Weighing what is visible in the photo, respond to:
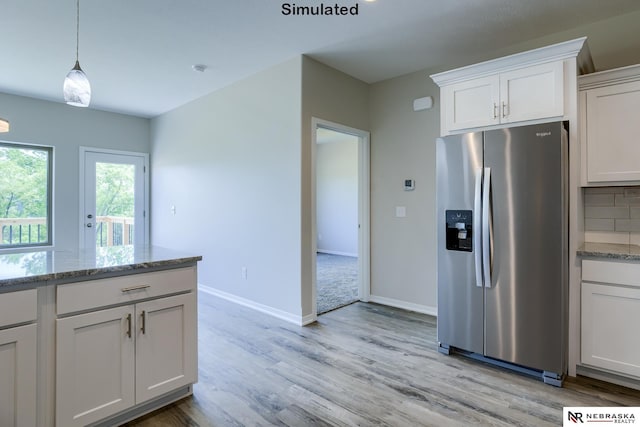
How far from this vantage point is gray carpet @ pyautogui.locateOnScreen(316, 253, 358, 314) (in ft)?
13.7

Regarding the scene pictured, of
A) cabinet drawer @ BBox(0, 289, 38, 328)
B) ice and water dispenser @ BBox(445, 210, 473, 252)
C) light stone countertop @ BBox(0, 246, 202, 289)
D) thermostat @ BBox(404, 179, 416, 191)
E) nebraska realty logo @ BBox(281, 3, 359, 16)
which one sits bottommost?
cabinet drawer @ BBox(0, 289, 38, 328)

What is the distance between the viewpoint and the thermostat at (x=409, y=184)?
3.75 metres

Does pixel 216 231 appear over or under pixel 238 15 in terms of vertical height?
under

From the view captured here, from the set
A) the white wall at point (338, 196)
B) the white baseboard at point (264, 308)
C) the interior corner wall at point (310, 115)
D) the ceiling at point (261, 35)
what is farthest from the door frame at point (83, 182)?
the white wall at point (338, 196)

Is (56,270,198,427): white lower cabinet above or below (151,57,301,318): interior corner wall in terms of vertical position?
below

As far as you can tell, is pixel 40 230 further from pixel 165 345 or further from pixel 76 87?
pixel 165 345

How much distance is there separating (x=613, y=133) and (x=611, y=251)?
31.9 inches

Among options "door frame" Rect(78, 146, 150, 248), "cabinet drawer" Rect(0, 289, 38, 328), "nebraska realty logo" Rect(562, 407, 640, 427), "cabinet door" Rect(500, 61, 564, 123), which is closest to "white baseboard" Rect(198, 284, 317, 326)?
"door frame" Rect(78, 146, 150, 248)

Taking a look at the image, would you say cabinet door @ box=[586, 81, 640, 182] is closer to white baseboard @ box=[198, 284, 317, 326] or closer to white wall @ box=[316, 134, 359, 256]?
white baseboard @ box=[198, 284, 317, 326]

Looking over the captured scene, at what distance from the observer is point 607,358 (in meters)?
2.25

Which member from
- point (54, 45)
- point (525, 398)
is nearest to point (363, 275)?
point (525, 398)

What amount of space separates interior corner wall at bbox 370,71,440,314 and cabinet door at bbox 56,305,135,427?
2794 mm

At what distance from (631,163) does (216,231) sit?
13.3ft

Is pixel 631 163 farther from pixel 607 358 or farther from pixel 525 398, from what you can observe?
pixel 525 398
